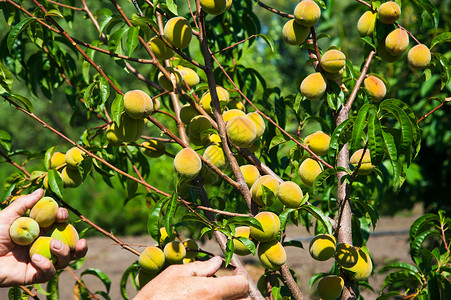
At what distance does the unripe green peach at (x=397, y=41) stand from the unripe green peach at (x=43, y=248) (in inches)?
48.8

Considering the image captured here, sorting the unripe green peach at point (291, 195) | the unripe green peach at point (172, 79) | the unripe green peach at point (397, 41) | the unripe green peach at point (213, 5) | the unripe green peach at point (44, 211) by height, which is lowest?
the unripe green peach at point (291, 195)

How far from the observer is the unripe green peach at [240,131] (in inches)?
47.5

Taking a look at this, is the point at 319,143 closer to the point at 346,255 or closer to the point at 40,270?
the point at 346,255

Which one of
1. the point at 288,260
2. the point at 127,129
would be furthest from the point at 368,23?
the point at 288,260

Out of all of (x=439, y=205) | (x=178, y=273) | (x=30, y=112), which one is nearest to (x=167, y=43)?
(x=30, y=112)

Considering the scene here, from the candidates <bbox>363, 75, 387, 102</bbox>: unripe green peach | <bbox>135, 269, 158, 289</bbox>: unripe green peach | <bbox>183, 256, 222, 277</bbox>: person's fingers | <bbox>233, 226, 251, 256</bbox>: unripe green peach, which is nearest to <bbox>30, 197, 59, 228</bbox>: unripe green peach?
<bbox>135, 269, 158, 289</bbox>: unripe green peach

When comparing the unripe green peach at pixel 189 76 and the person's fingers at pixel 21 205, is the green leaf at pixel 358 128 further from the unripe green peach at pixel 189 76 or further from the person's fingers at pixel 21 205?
the person's fingers at pixel 21 205

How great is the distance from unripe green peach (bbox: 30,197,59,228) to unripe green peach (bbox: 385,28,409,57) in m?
1.17

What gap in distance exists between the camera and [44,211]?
4.12 feet

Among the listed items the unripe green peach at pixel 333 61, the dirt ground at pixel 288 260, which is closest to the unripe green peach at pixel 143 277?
the unripe green peach at pixel 333 61

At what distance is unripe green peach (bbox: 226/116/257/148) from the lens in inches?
47.5

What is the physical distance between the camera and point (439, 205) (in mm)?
3555

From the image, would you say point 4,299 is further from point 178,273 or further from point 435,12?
point 435,12

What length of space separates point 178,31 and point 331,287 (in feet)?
3.00
